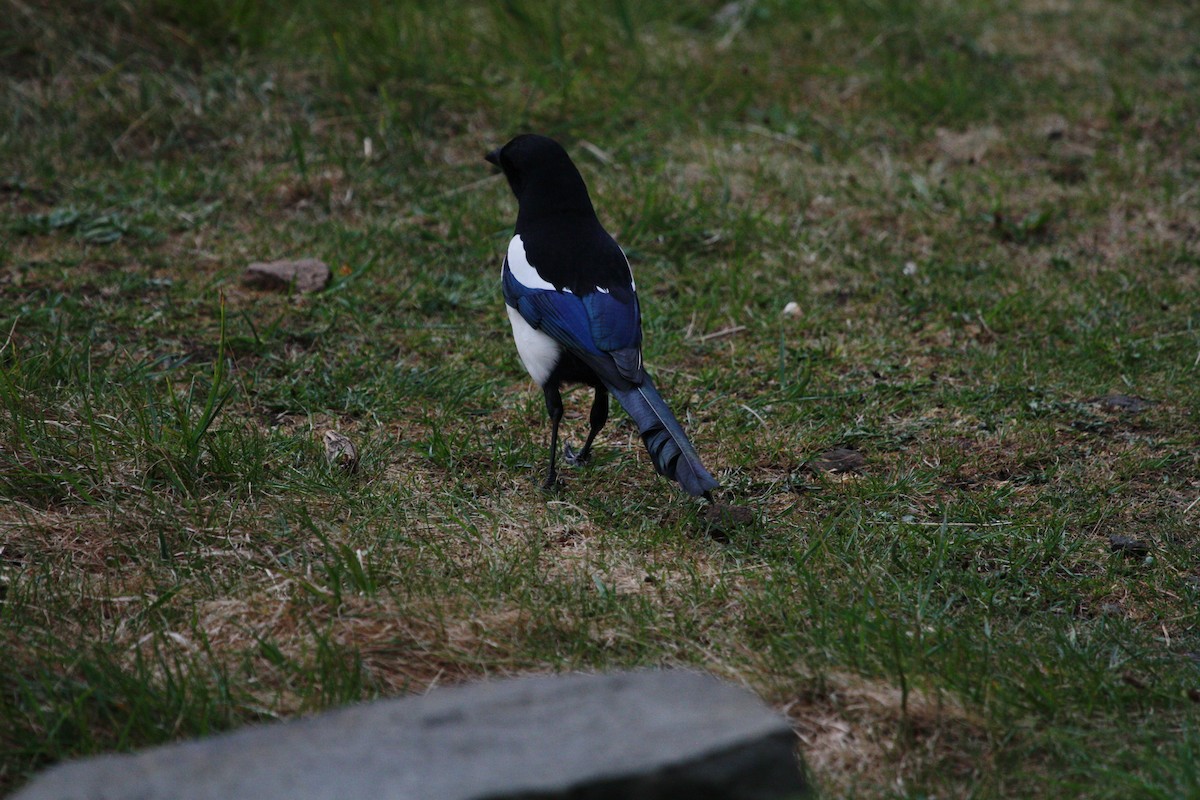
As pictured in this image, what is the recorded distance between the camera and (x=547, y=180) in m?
3.83

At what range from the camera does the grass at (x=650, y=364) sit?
245 centimetres

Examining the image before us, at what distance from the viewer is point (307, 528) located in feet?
9.65

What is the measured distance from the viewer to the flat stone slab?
1.69 metres

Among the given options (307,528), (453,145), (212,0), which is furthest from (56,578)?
(212,0)

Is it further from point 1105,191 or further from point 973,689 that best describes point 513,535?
point 1105,191

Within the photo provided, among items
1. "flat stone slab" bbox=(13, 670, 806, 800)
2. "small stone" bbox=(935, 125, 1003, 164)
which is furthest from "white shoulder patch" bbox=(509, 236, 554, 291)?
"small stone" bbox=(935, 125, 1003, 164)

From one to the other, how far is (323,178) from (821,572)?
334 centimetres

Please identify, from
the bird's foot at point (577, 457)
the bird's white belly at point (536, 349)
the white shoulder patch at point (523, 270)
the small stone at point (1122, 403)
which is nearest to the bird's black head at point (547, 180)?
the white shoulder patch at point (523, 270)

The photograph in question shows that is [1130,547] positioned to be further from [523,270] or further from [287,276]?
[287,276]

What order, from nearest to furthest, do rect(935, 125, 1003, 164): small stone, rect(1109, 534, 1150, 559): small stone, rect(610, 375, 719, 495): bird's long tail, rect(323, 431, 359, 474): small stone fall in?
rect(610, 375, 719, 495): bird's long tail, rect(1109, 534, 1150, 559): small stone, rect(323, 431, 359, 474): small stone, rect(935, 125, 1003, 164): small stone

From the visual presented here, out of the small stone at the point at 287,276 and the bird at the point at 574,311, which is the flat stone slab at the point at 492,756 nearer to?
the bird at the point at 574,311

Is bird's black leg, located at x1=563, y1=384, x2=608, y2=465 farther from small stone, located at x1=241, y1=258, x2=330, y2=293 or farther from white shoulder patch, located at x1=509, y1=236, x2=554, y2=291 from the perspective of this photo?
small stone, located at x1=241, y1=258, x2=330, y2=293

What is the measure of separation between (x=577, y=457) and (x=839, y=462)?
80 cm

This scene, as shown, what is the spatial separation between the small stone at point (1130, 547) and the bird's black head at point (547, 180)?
1.83 metres
